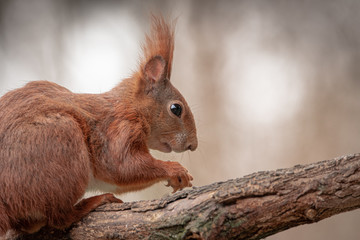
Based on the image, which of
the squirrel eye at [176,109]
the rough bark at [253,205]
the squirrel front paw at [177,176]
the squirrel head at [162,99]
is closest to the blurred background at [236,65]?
the squirrel head at [162,99]

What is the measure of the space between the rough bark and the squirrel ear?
73 cm

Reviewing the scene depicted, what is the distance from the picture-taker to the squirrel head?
6.45ft

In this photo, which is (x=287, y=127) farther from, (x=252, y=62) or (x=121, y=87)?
(x=121, y=87)

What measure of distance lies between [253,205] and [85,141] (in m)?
0.79

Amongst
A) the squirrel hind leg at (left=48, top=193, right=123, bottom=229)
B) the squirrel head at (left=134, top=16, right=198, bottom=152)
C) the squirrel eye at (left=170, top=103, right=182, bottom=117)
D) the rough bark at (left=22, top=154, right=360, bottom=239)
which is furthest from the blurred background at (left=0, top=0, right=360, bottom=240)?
the rough bark at (left=22, top=154, right=360, bottom=239)

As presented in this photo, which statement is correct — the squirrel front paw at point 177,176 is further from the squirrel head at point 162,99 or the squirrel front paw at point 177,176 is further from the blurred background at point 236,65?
the blurred background at point 236,65

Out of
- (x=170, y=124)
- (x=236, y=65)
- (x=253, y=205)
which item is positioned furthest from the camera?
(x=236, y=65)

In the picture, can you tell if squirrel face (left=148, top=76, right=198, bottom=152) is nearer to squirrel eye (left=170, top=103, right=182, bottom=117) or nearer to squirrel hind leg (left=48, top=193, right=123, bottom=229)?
squirrel eye (left=170, top=103, right=182, bottom=117)

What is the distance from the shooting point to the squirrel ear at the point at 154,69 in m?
2.00

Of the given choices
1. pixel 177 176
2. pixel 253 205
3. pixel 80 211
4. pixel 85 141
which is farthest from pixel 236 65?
pixel 253 205

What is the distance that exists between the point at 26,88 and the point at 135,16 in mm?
1513

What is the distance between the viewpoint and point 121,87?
6.62ft

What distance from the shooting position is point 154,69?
2035 millimetres

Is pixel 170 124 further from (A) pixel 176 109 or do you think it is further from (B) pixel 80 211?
(B) pixel 80 211
